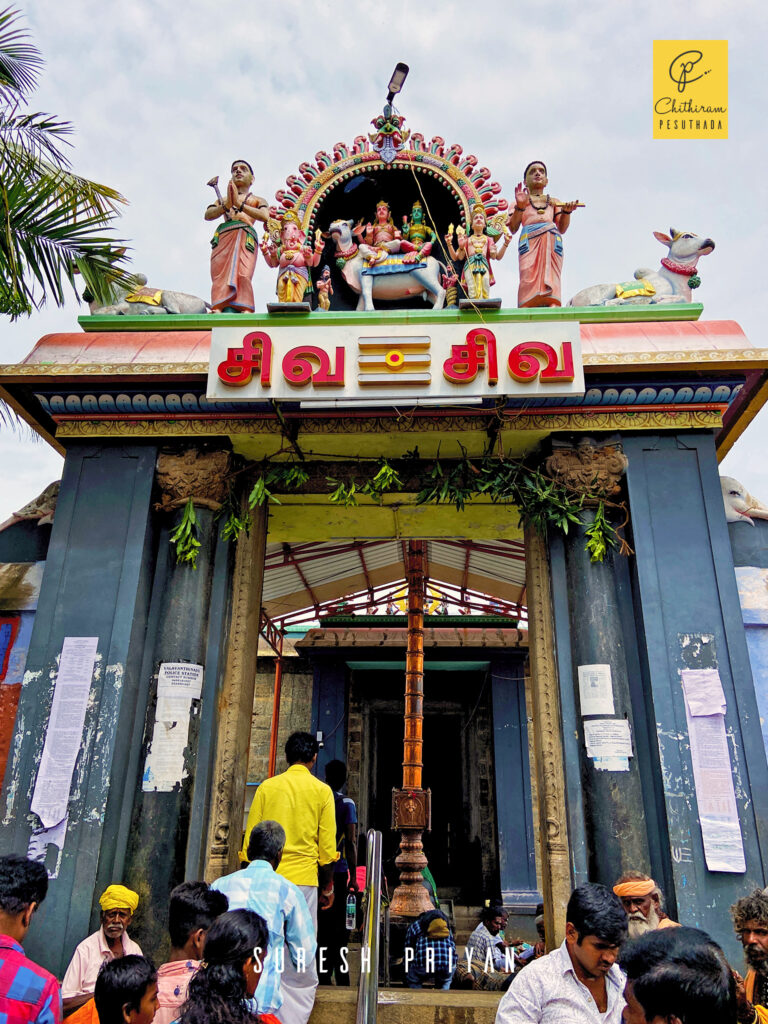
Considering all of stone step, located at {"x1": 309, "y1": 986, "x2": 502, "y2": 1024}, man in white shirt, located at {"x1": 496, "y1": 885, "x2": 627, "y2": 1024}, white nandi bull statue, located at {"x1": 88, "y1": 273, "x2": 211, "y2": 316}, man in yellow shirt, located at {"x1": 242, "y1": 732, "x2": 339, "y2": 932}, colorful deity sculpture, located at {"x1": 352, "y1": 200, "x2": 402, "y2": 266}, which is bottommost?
stone step, located at {"x1": 309, "y1": 986, "x2": 502, "y2": 1024}

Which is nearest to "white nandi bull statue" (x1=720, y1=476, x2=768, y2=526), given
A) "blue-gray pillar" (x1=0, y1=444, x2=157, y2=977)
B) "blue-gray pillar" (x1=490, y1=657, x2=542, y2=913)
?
"blue-gray pillar" (x1=0, y1=444, x2=157, y2=977)

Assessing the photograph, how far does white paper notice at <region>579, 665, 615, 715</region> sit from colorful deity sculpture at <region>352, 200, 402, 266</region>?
4.08 m

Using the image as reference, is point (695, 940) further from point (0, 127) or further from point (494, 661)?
point (494, 661)

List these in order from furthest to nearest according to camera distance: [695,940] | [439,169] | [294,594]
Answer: [294,594]
[439,169]
[695,940]

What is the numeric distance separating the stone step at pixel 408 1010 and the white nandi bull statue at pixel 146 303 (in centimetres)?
544

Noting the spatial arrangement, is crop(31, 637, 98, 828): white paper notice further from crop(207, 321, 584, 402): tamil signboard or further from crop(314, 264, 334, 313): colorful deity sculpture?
crop(314, 264, 334, 313): colorful deity sculpture

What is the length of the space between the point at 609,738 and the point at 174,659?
3.26 metres

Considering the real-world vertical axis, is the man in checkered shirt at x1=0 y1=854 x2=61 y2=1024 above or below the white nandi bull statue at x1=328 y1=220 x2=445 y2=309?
below

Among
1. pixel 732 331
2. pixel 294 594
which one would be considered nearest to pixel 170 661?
pixel 732 331

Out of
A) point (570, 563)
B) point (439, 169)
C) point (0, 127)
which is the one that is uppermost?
point (439, 169)

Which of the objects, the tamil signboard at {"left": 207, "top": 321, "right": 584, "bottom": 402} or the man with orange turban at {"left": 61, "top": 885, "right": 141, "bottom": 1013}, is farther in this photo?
the tamil signboard at {"left": 207, "top": 321, "right": 584, "bottom": 402}

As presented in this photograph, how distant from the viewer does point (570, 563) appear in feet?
20.3

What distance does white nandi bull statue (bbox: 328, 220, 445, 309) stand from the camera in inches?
276

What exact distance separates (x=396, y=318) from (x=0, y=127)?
3.22 m
